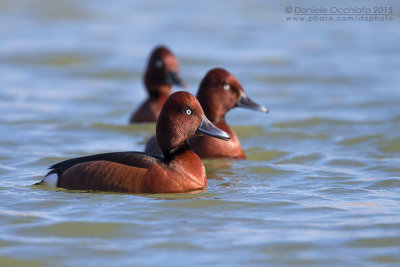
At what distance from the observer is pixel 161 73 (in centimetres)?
1254

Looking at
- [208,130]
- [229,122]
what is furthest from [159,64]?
[208,130]

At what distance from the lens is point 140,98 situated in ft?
48.5

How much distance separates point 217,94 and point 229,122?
9.97 ft

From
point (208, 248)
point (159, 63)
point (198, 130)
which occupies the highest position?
point (159, 63)

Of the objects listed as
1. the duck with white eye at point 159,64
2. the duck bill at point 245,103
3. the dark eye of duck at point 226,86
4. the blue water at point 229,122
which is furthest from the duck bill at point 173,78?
the dark eye of duck at point 226,86

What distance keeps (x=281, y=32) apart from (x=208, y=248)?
14526mm

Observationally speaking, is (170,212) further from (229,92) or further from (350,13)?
(350,13)

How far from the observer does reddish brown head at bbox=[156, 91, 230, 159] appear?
7727 millimetres

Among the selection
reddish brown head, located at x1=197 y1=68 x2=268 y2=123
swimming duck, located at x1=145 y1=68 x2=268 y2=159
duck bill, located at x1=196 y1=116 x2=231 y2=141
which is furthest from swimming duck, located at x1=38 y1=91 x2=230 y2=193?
reddish brown head, located at x1=197 y1=68 x2=268 y2=123

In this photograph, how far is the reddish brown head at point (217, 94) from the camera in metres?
9.73

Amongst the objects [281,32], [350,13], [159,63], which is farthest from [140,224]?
[350,13]

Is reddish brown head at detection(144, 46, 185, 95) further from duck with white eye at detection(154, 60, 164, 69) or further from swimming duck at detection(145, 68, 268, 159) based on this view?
swimming duck at detection(145, 68, 268, 159)

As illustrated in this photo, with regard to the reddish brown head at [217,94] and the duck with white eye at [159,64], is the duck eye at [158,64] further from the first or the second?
the reddish brown head at [217,94]

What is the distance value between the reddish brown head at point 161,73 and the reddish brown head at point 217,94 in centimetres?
273
